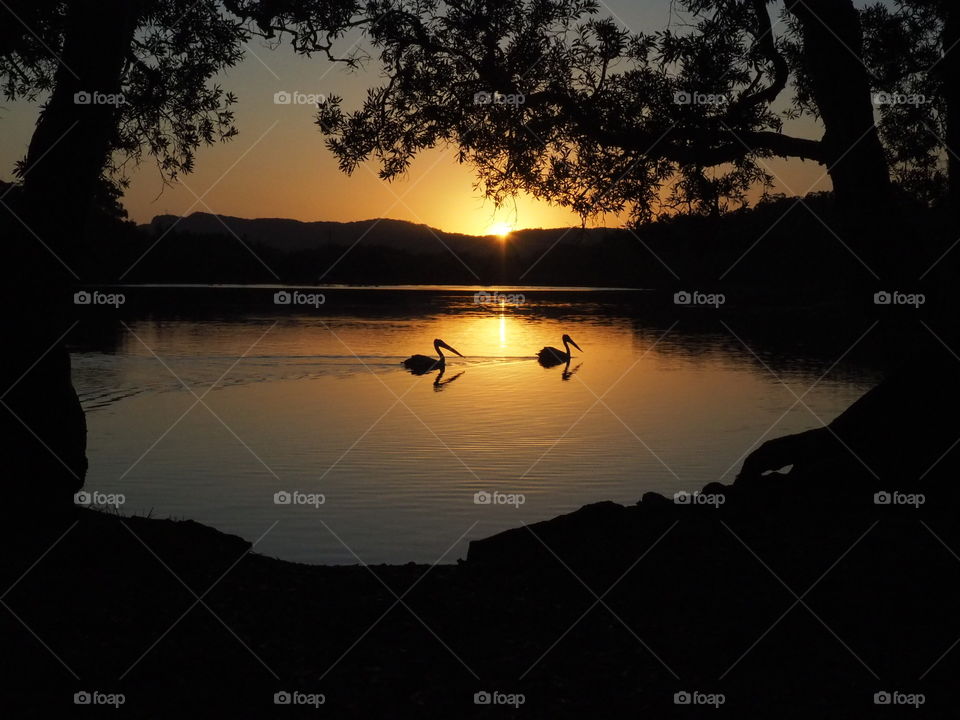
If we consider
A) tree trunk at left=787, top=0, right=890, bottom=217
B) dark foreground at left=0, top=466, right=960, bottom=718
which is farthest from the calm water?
tree trunk at left=787, top=0, right=890, bottom=217

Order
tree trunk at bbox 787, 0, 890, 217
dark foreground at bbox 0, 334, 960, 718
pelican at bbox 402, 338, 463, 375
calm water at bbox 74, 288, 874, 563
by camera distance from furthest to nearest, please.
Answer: pelican at bbox 402, 338, 463, 375 → calm water at bbox 74, 288, 874, 563 → tree trunk at bbox 787, 0, 890, 217 → dark foreground at bbox 0, 334, 960, 718

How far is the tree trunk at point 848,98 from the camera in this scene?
13609 millimetres

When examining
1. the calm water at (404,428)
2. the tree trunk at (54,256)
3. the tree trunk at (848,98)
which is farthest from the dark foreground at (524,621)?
the tree trunk at (848,98)

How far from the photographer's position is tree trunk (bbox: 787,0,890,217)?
44.7 feet

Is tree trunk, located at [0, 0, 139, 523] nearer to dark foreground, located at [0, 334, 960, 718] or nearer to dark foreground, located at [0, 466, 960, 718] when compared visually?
dark foreground, located at [0, 334, 960, 718]

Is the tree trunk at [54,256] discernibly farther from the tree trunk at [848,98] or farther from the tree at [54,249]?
the tree trunk at [848,98]

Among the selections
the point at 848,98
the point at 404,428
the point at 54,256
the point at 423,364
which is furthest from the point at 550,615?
the point at 423,364

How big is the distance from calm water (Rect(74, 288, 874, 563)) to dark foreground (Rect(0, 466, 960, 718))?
2775 millimetres

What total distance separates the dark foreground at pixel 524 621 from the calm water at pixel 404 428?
278 centimetres

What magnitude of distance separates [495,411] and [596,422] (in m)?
3.64

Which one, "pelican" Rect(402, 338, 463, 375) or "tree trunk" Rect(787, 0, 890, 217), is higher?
"pelican" Rect(402, 338, 463, 375)

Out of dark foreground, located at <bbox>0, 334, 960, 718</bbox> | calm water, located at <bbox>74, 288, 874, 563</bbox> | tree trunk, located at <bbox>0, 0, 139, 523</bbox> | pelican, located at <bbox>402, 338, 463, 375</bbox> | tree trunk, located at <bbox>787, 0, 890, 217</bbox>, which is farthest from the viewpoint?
pelican, located at <bbox>402, 338, 463, 375</bbox>

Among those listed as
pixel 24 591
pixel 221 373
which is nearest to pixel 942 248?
pixel 24 591

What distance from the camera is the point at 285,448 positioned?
23031 mm
